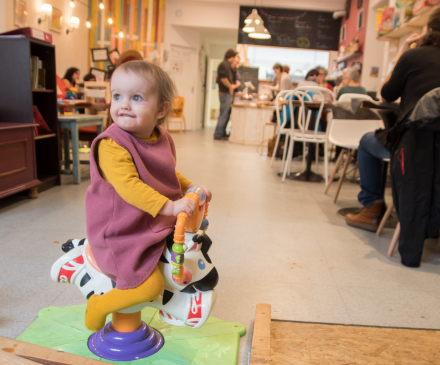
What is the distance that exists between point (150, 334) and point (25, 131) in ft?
6.72

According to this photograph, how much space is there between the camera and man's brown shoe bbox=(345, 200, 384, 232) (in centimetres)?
238

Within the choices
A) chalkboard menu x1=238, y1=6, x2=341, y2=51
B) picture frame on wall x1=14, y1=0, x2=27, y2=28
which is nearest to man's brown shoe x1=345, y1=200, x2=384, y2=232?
picture frame on wall x1=14, y1=0, x2=27, y2=28

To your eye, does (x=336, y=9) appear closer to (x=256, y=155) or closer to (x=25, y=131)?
(x=256, y=155)

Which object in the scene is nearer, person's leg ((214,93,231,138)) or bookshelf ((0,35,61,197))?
bookshelf ((0,35,61,197))

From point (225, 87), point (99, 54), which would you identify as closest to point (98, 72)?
point (99, 54)

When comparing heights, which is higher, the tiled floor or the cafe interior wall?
the cafe interior wall

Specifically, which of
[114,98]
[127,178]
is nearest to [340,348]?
[127,178]

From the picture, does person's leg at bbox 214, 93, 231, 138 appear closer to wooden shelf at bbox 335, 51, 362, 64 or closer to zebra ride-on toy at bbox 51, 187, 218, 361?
wooden shelf at bbox 335, 51, 362, 64

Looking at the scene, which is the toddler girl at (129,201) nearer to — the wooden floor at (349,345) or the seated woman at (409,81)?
the wooden floor at (349,345)

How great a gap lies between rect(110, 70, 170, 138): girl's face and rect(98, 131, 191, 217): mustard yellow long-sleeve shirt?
0.06m

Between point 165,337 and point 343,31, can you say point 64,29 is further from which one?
point 165,337

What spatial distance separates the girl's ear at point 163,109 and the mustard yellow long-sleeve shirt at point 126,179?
14cm

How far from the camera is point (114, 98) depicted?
93 cm

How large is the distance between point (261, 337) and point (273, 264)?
72 cm
